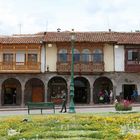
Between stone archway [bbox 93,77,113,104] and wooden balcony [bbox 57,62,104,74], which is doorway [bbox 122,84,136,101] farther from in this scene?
wooden balcony [bbox 57,62,104,74]

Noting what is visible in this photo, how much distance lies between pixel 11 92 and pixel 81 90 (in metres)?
7.83

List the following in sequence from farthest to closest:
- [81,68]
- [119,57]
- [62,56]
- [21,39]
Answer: [119,57] → [21,39] → [62,56] → [81,68]

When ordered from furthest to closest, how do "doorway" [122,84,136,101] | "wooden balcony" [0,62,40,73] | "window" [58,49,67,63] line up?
"doorway" [122,84,136,101] → "window" [58,49,67,63] → "wooden balcony" [0,62,40,73]

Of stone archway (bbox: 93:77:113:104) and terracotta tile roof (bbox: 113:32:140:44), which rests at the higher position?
terracotta tile roof (bbox: 113:32:140:44)

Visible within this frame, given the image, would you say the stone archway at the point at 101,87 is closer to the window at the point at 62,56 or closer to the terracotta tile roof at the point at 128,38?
the window at the point at 62,56

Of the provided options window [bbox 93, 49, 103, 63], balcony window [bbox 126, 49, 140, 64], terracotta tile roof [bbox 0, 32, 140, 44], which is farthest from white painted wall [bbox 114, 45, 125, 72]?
window [bbox 93, 49, 103, 63]

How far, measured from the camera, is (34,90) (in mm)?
54406

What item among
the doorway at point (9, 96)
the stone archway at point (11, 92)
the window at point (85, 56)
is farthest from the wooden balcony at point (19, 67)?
the window at point (85, 56)

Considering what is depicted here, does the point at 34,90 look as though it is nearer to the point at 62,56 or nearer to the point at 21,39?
the point at 62,56

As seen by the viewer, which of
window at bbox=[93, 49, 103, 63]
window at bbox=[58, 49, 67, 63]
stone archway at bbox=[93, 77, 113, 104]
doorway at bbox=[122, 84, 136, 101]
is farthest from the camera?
doorway at bbox=[122, 84, 136, 101]

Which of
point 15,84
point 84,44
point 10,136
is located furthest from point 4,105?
point 10,136

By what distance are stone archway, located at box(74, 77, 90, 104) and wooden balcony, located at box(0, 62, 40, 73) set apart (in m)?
4.86

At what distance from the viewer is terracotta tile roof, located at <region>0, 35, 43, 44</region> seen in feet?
174

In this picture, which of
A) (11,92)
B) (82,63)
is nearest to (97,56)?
(82,63)
